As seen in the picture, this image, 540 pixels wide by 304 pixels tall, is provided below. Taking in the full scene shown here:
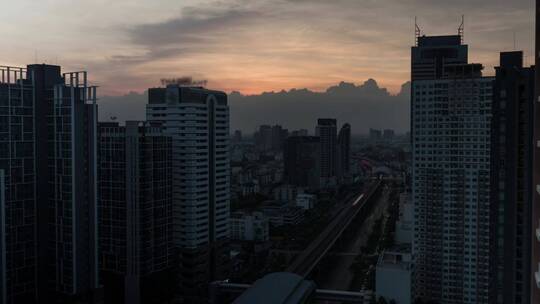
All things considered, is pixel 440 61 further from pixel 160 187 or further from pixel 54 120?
pixel 54 120

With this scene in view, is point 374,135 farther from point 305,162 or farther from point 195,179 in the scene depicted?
point 195,179

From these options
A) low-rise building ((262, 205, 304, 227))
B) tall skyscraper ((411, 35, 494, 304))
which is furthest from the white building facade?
low-rise building ((262, 205, 304, 227))

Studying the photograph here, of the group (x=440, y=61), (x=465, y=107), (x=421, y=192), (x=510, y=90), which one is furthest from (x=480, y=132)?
(x=440, y=61)

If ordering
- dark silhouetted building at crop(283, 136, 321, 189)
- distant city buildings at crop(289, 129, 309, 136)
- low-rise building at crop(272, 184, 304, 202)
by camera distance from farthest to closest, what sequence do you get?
distant city buildings at crop(289, 129, 309, 136), dark silhouetted building at crop(283, 136, 321, 189), low-rise building at crop(272, 184, 304, 202)

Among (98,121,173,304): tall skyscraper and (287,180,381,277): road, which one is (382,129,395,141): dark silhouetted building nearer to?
(287,180,381,277): road

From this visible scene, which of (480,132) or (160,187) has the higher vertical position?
(480,132)
